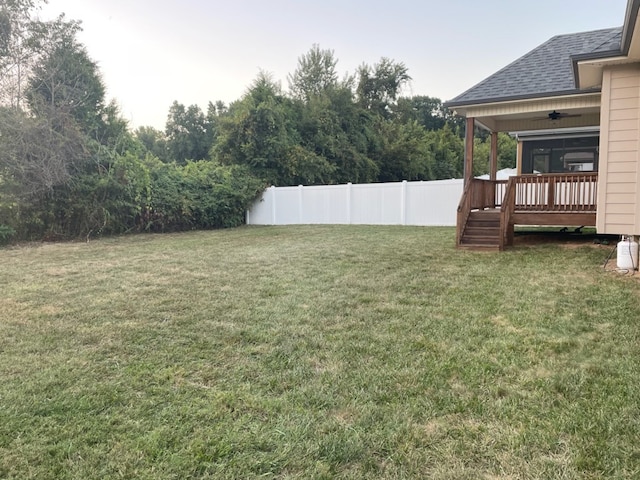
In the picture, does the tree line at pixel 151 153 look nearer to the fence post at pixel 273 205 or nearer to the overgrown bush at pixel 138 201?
the overgrown bush at pixel 138 201

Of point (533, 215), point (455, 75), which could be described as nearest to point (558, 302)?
point (533, 215)

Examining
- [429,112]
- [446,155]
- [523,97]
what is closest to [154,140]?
[446,155]

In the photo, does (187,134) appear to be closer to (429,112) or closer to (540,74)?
(429,112)

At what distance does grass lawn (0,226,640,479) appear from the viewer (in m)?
1.95

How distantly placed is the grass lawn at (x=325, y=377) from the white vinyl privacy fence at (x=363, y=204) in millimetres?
7993

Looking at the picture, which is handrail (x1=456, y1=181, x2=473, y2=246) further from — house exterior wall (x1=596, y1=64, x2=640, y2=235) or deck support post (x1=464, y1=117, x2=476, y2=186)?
house exterior wall (x1=596, y1=64, x2=640, y2=235)

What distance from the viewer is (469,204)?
8719 mm

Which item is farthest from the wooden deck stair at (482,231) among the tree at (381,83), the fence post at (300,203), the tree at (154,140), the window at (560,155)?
the tree at (154,140)

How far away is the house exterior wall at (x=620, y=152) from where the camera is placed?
18.5 ft

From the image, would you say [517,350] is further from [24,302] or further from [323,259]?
[24,302]

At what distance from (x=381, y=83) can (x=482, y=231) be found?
19.7 meters

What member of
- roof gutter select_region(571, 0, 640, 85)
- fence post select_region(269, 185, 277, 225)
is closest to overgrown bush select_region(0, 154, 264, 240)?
fence post select_region(269, 185, 277, 225)

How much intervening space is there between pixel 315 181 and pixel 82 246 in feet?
39.7

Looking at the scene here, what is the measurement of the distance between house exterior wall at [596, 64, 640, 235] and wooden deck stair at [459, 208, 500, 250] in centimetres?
224
